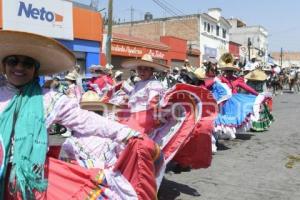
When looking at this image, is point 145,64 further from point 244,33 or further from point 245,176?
point 244,33

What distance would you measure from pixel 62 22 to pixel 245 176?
14.9 meters

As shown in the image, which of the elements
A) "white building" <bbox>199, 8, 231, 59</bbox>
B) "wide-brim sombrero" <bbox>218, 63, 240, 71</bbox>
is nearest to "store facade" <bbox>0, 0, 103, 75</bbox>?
"wide-brim sombrero" <bbox>218, 63, 240, 71</bbox>

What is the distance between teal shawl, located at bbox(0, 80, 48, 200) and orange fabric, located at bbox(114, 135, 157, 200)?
1.93 feet

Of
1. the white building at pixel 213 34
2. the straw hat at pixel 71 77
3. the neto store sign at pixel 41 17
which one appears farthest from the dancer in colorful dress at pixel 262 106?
the white building at pixel 213 34

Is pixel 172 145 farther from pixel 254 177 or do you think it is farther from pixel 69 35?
pixel 69 35

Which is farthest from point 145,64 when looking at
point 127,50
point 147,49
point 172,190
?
point 147,49

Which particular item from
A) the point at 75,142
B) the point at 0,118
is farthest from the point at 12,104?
the point at 75,142

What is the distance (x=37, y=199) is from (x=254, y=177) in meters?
4.35

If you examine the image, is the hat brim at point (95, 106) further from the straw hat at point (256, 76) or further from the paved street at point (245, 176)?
the straw hat at point (256, 76)

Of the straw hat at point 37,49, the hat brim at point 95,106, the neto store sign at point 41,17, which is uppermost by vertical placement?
the neto store sign at point 41,17

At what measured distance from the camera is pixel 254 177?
669 centimetres

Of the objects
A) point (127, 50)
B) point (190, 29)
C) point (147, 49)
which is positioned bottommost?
point (127, 50)

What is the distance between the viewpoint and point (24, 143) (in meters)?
2.86

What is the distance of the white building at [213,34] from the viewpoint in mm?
45062
